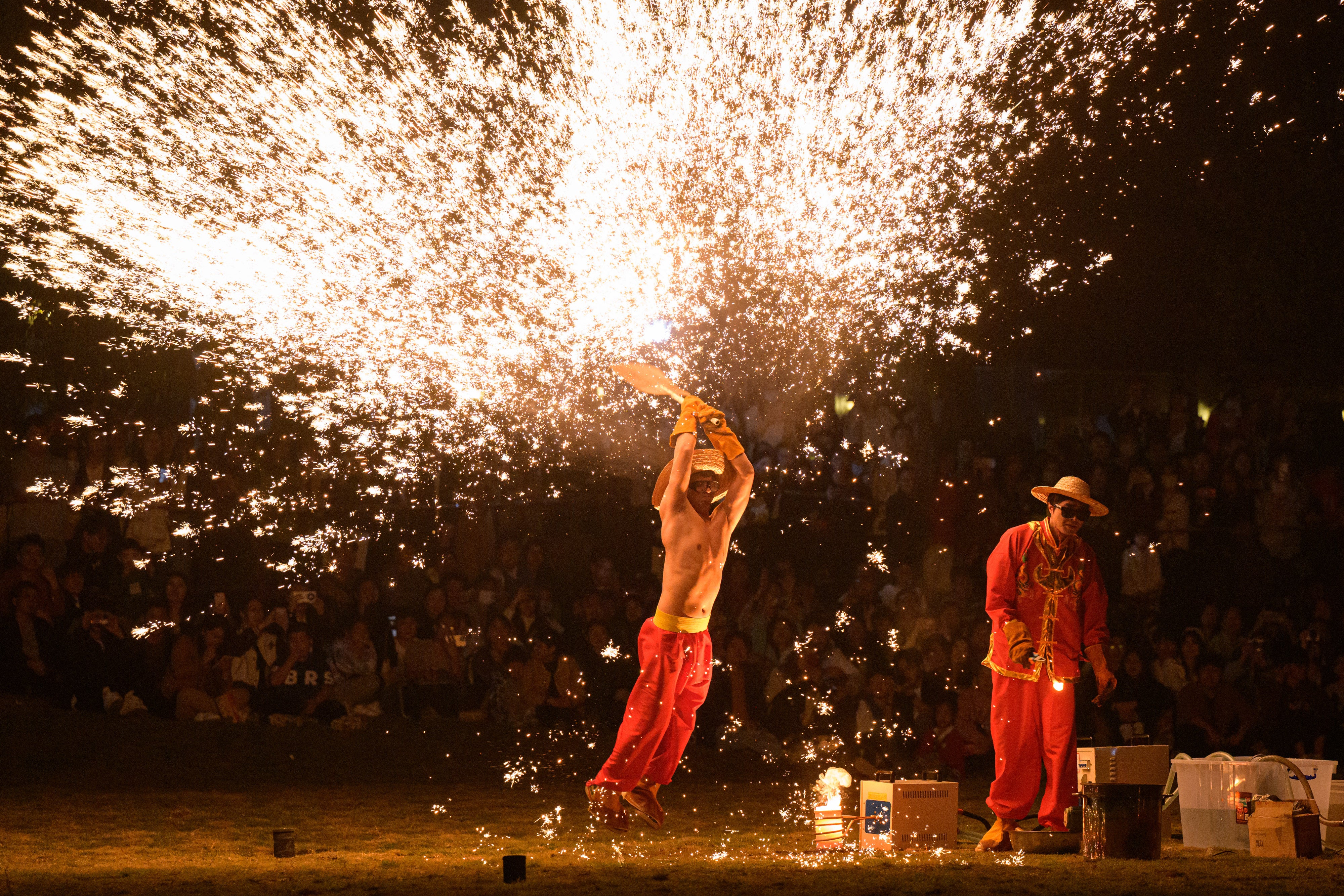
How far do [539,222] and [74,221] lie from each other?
3.89 metres

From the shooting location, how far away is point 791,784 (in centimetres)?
912

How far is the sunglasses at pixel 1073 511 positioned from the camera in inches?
279

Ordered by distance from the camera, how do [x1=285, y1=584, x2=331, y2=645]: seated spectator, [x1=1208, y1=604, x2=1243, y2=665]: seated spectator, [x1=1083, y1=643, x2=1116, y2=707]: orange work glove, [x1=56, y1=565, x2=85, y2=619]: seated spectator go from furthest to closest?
1. [x1=1208, y1=604, x2=1243, y2=665]: seated spectator
2. [x1=285, y1=584, x2=331, y2=645]: seated spectator
3. [x1=56, y1=565, x2=85, y2=619]: seated spectator
4. [x1=1083, y1=643, x2=1116, y2=707]: orange work glove

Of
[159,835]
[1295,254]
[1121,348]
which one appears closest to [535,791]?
[159,835]

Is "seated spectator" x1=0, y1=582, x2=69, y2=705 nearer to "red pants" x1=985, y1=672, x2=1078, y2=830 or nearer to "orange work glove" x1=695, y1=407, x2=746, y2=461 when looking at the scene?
"orange work glove" x1=695, y1=407, x2=746, y2=461

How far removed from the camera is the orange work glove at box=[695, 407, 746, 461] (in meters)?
7.40

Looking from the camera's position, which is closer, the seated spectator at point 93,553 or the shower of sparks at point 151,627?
the shower of sparks at point 151,627

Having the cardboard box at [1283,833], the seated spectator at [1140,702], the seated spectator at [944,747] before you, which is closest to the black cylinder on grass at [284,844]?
the cardboard box at [1283,833]

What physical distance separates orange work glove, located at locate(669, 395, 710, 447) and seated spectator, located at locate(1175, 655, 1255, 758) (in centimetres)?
520

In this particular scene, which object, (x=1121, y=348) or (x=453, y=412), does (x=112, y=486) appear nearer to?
(x=453, y=412)

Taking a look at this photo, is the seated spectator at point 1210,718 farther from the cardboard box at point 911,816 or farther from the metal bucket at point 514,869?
the metal bucket at point 514,869

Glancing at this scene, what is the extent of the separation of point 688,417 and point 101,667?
518 centimetres

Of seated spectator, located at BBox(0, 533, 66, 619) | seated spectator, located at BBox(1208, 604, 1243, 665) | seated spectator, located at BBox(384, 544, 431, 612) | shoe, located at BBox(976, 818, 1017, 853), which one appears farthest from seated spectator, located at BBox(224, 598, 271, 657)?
seated spectator, located at BBox(1208, 604, 1243, 665)

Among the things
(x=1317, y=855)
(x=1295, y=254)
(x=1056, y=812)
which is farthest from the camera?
(x=1295, y=254)
